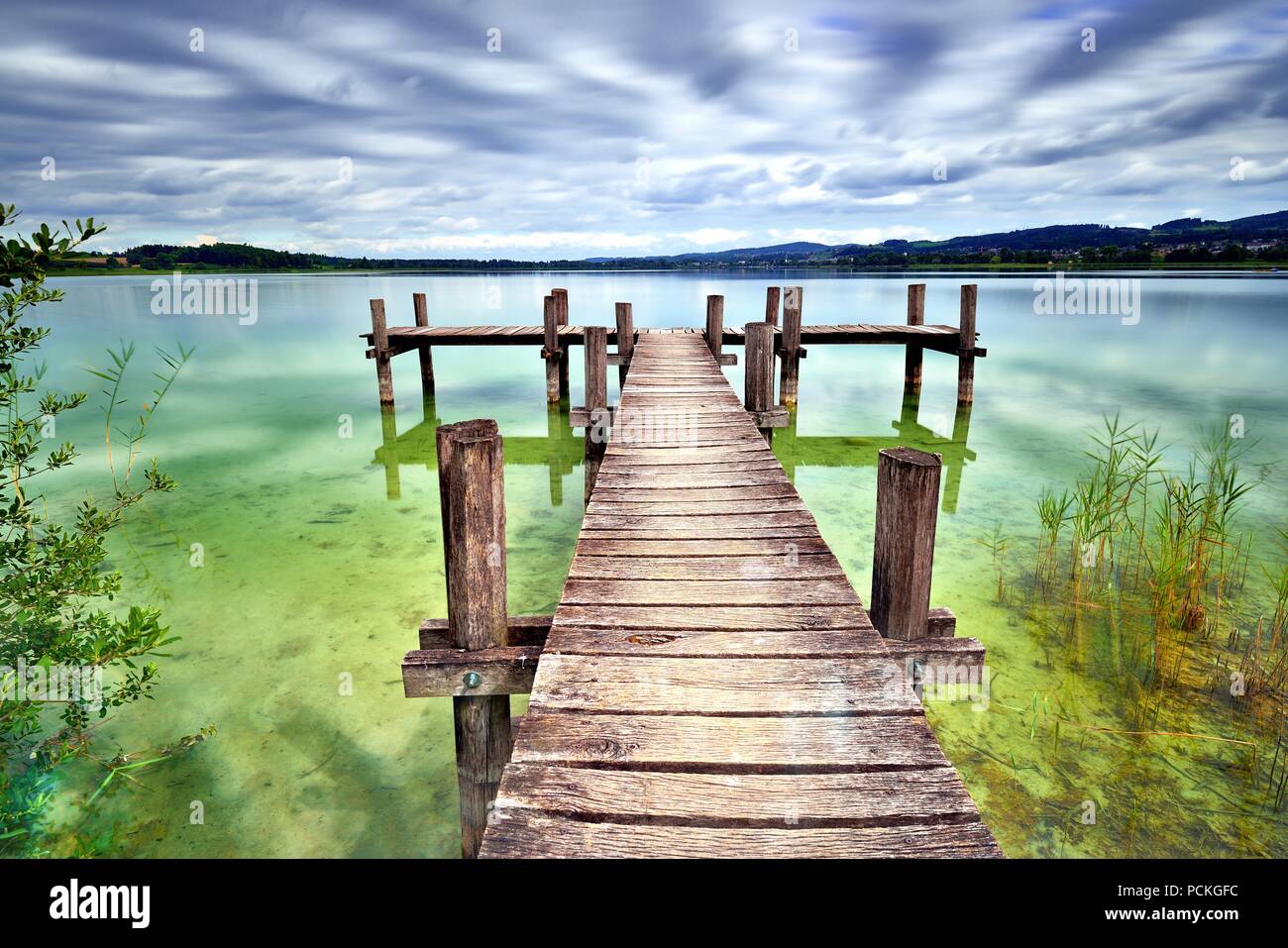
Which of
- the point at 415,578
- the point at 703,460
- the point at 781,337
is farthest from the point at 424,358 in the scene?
the point at 703,460

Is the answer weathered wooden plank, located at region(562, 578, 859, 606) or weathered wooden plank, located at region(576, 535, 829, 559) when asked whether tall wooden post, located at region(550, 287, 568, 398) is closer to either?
weathered wooden plank, located at region(576, 535, 829, 559)

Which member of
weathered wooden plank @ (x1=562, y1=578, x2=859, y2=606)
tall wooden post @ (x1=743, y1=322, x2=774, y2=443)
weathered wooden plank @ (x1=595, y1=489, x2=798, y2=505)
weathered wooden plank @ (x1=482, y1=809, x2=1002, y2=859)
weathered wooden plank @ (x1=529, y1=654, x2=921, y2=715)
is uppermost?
tall wooden post @ (x1=743, y1=322, x2=774, y2=443)

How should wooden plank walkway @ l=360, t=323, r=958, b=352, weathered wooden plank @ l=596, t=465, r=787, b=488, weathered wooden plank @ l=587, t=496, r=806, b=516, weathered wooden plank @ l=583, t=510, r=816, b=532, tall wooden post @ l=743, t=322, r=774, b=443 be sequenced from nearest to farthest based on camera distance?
1. weathered wooden plank @ l=583, t=510, r=816, b=532
2. weathered wooden plank @ l=587, t=496, r=806, b=516
3. weathered wooden plank @ l=596, t=465, r=787, b=488
4. tall wooden post @ l=743, t=322, r=774, b=443
5. wooden plank walkway @ l=360, t=323, r=958, b=352

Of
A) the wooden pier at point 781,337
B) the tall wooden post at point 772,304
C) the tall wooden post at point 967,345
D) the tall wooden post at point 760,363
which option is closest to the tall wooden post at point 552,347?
the wooden pier at point 781,337

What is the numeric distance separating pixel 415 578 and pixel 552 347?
8.70m

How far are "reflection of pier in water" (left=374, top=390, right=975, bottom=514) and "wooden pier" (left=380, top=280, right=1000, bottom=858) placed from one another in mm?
6090

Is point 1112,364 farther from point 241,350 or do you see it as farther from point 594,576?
point 241,350

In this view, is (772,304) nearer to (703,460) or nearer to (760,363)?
(760,363)

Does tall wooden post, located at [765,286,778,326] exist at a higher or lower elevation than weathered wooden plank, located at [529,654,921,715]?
higher

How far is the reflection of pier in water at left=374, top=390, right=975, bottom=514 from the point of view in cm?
1102

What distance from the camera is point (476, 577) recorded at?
118 inches

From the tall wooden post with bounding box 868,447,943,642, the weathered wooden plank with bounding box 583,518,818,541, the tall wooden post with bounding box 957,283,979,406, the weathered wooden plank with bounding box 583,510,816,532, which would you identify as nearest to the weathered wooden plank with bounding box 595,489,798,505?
the weathered wooden plank with bounding box 583,510,816,532

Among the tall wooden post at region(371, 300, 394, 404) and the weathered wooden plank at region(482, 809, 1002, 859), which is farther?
the tall wooden post at region(371, 300, 394, 404)
